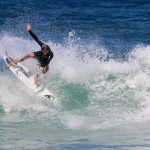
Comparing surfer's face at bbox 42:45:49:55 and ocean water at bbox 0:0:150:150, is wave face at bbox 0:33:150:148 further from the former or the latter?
surfer's face at bbox 42:45:49:55

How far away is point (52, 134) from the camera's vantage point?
13.1 meters

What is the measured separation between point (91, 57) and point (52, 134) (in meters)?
7.19

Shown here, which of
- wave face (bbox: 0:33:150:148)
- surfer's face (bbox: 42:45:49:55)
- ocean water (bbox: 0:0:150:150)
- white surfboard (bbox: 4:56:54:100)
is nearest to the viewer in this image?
ocean water (bbox: 0:0:150:150)

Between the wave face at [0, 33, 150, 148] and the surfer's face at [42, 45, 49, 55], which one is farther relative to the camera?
the surfer's face at [42, 45, 49, 55]

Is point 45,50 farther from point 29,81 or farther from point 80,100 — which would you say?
point 80,100

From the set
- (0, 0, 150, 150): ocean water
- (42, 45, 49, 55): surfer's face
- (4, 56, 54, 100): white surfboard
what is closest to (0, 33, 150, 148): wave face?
(0, 0, 150, 150): ocean water

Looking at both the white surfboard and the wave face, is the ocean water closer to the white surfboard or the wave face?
the wave face

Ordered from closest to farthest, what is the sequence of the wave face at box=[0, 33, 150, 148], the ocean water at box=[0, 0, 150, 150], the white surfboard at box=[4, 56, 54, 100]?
the ocean water at box=[0, 0, 150, 150], the wave face at box=[0, 33, 150, 148], the white surfboard at box=[4, 56, 54, 100]

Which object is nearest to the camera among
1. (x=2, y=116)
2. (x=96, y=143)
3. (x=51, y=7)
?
(x=96, y=143)

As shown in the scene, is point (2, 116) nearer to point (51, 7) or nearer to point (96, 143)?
point (96, 143)

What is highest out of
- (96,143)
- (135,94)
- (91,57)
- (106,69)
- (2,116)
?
(91,57)

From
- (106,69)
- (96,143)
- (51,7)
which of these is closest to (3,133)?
(96,143)

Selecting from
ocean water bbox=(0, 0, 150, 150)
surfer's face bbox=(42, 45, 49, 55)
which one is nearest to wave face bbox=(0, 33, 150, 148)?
ocean water bbox=(0, 0, 150, 150)

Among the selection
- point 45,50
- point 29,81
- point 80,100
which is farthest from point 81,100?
point 45,50
